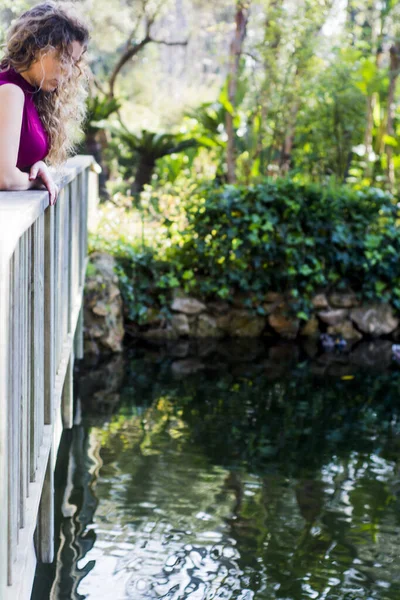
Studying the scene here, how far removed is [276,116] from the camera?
1309cm

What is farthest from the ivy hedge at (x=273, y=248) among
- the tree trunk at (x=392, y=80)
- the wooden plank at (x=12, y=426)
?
the wooden plank at (x=12, y=426)

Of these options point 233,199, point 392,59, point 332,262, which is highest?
point 392,59

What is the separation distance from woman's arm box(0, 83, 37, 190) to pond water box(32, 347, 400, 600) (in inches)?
80.3

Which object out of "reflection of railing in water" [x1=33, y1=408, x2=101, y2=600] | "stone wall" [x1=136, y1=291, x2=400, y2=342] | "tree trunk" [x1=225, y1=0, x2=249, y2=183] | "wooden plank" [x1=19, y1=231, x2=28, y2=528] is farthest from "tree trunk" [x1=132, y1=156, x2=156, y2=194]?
"wooden plank" [x1=19, y1=231, x2=28, y2=528]

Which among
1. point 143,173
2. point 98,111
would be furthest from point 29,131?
point 143,173

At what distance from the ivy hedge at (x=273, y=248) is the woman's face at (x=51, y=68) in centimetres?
680

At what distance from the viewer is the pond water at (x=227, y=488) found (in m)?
4.36

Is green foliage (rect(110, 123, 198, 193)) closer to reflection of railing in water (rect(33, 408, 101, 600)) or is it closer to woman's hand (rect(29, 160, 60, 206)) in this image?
reflection of railing in water (rect(33, 408, 101, 600))

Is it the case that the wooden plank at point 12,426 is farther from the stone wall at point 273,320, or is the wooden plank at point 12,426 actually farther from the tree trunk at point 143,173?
the tree trunk at point 143,173

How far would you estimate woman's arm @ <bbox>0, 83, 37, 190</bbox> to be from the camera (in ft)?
10.7

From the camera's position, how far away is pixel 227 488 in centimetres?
564

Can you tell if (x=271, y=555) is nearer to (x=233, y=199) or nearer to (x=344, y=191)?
(x=233, y=199)

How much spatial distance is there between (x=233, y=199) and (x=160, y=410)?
159 inches

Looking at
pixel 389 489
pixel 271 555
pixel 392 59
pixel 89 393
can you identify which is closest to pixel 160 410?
pixel 89 393
